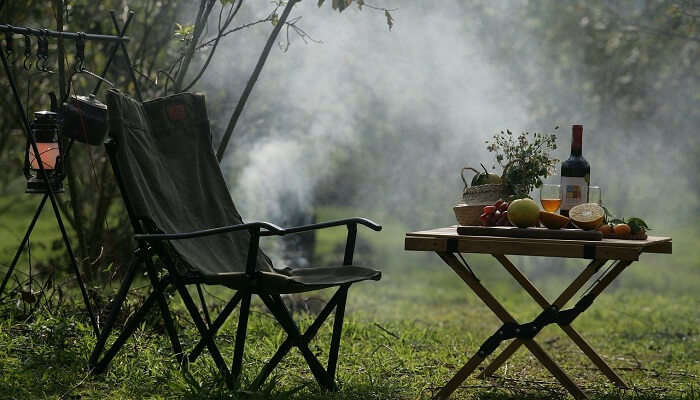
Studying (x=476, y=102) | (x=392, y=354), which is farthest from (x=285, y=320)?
(x=476, y=102)

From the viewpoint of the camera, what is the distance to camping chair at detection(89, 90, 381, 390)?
273 cm

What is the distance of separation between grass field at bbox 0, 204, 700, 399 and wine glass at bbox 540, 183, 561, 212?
0.69 meters

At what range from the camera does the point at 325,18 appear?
6383 mm

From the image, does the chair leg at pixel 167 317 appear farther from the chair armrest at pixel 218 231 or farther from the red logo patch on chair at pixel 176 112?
the red logo patch on chair at pixel 176 112

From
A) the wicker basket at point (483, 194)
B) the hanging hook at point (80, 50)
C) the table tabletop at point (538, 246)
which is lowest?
the table tabletop at point (538, 246)

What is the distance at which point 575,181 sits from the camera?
3.11 meters

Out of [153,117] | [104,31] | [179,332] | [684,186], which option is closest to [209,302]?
[179,332]

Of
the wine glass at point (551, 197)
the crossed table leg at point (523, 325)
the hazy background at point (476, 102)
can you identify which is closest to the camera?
the crossed table leg at point (523, 325)

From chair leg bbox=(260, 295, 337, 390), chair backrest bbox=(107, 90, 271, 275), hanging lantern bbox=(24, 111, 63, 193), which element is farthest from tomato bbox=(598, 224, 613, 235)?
hanging lantern bbox=(24, 111, 63, 193)

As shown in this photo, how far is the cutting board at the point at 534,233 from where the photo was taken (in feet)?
9.18

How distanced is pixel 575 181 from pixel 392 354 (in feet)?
4.00

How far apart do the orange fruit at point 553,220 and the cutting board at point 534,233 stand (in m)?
0.06

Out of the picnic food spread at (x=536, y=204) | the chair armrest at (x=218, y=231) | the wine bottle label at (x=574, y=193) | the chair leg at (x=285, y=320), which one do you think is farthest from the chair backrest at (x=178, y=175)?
the wine bottle label at (x=574, y=193)

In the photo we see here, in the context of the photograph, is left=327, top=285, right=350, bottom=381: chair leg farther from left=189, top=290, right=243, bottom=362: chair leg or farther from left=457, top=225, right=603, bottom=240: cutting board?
left=457, top=225, right=603, bottom=240: cutting board
